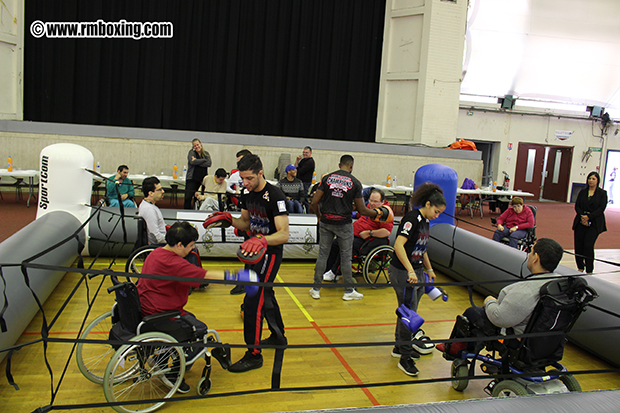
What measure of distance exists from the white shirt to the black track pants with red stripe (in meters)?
1.76

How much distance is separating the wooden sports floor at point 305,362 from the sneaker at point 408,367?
0.05 m

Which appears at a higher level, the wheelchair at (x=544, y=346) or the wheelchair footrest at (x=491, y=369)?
the wheelchair at (x=544, y=346)

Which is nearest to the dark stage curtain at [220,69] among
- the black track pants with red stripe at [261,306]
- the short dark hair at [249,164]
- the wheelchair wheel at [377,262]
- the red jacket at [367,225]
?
the red jacket at [367,225]

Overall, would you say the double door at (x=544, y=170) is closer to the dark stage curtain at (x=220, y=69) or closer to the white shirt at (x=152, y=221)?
the dark stage curtain at (x=220, y=69)

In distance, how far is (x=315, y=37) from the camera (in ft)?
43.7

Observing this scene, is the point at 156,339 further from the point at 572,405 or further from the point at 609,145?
the point at 609,145

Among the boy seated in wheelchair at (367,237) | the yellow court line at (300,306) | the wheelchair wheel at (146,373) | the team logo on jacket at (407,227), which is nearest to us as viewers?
the wheelchair wheel at (146,373)

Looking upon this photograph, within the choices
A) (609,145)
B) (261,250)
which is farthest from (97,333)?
(609,145)

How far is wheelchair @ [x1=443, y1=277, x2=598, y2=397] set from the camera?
2592 mm

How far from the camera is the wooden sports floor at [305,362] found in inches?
111

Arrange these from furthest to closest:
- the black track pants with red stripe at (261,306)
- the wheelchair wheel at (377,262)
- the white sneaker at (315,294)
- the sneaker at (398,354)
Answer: the wheelchair wheel at (377,262)
the white sneaker at (315,294)
the sneaker at (398,354)
the black track pants with red stripe at (261,306)

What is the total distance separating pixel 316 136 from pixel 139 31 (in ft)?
19.4

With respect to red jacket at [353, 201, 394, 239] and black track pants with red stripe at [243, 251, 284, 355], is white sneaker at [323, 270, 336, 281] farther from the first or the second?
black track pants with red stripe at [243, 251, 284, 355]

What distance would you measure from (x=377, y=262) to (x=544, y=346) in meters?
2.85
